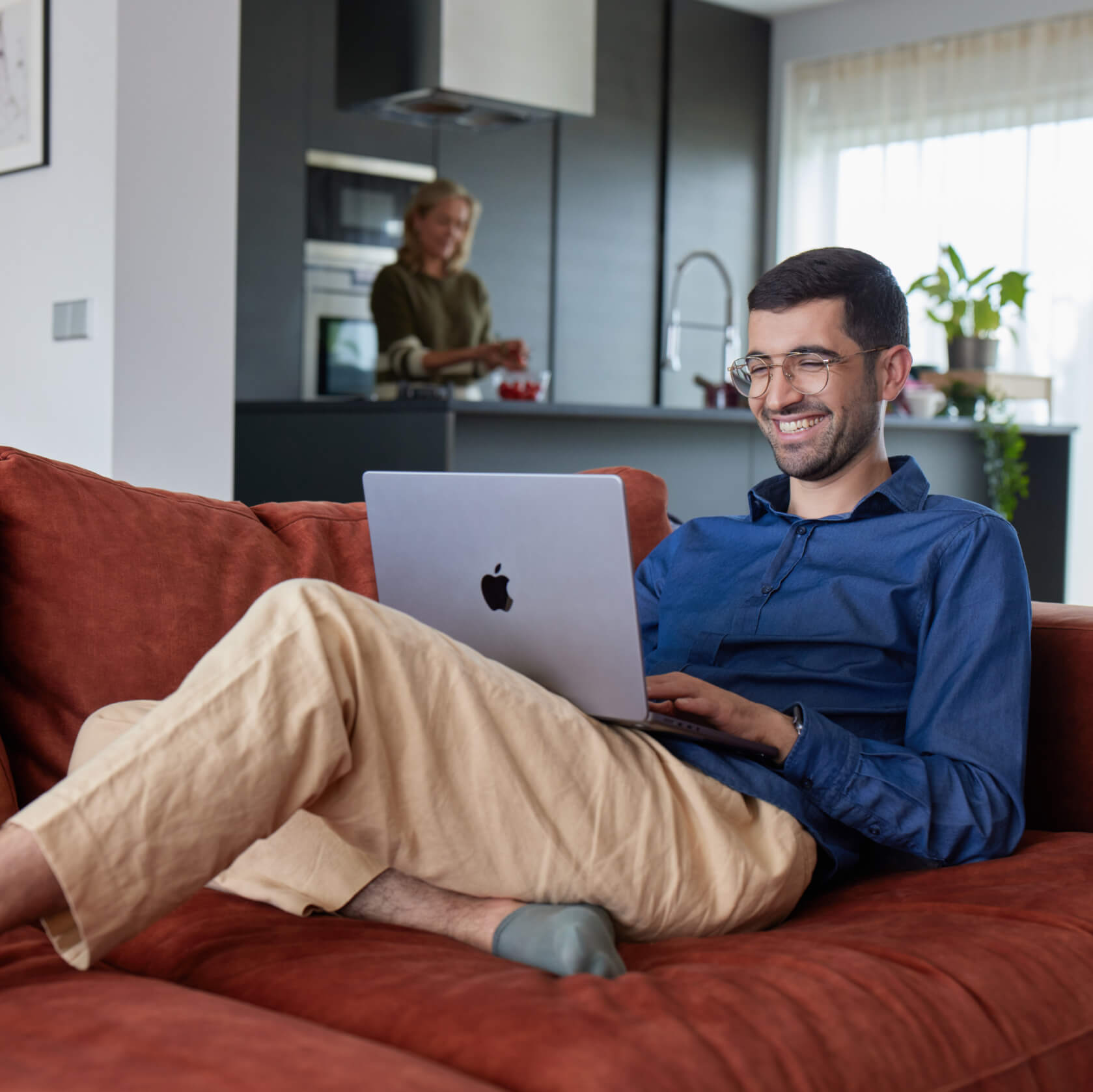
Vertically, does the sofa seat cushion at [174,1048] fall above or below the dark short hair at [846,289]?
below

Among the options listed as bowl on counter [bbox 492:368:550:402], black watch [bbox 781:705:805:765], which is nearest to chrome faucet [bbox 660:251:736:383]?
bowl on counter [bbox 492:368:550:402]

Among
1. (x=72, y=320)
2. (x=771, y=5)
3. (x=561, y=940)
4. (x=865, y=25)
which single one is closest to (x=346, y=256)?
(x=72, y=320)

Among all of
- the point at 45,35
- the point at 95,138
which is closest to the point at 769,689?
the point at 95,138

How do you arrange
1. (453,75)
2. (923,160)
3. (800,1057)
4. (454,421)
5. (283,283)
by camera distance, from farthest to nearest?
(923,160) → (283,283) → (453,75) → (454,421) → (800,1057)

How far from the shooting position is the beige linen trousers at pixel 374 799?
1.08 metres

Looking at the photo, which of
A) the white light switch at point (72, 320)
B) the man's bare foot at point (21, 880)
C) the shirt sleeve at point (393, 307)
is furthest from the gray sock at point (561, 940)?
the shirt sleeve at point (393, 307)


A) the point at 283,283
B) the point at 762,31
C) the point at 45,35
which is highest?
the point at 762,31

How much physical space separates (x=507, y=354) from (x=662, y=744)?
3209 millimetres

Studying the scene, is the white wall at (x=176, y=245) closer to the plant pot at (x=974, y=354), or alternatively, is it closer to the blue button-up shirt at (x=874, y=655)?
the blue button-up shirt at (x=874, y=655)

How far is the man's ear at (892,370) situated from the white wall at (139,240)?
7.14 feet

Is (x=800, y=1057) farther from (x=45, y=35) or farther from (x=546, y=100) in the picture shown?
(x=546, y=100)

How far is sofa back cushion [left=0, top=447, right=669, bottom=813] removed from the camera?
1570 millimetres

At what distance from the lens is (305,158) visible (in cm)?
579

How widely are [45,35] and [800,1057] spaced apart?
3.31 meters
